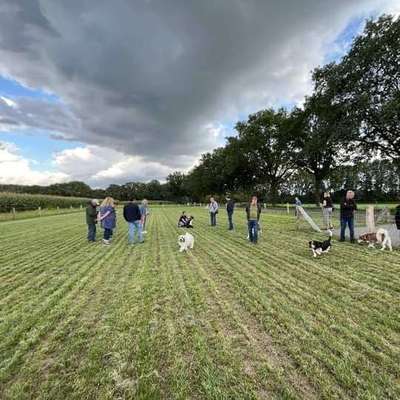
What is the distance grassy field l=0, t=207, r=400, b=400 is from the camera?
8.46 ft

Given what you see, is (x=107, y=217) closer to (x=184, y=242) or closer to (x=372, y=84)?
(x=184, y=242)

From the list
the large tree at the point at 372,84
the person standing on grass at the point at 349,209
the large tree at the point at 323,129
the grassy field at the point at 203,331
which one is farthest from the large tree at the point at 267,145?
the grassy field at the point at 203,331

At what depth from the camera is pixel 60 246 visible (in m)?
10.5

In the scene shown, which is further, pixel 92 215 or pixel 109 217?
pixel 92 215

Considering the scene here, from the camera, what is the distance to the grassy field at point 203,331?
2578mm

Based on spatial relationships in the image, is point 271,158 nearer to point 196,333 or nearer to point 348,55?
point 348,55

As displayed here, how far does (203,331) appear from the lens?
11.8 ft

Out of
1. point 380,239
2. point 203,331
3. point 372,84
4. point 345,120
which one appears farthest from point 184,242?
point 372,84

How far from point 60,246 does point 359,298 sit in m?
10.3

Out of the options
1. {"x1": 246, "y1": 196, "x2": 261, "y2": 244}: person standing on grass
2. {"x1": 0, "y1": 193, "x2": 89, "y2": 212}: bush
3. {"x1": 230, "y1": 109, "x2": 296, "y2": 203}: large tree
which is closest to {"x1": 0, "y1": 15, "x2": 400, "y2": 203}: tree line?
{"x1": 230, "y1": 109, "x2": 296, "y2": 203}: large tree

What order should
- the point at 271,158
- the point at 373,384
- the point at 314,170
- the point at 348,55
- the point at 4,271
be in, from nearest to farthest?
the point at 373,384
the point at 4,271
the point at 348,55
the point at 314,170
the point at 271,158

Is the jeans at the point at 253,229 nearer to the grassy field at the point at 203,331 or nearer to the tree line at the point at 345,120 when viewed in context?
the grassy field at the point at 203,331

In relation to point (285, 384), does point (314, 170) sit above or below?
above

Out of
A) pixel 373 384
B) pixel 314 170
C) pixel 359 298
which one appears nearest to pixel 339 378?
pixel 373 384
